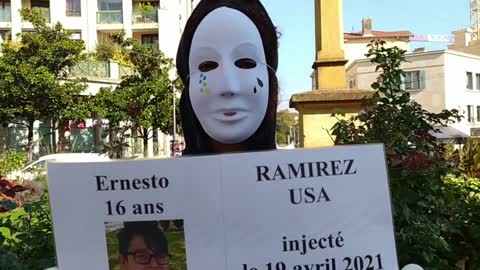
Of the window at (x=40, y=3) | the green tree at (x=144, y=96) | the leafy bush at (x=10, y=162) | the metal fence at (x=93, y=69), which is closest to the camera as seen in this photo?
the leafy bush at (x=10, y=162)

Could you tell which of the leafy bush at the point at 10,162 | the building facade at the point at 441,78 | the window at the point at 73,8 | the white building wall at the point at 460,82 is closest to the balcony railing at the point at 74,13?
the window at the point at 73,8

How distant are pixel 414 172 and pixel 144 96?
18648 mm

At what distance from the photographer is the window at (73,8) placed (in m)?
29.6

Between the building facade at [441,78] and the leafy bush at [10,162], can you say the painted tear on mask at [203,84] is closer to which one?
the leafy bush at [10,162]

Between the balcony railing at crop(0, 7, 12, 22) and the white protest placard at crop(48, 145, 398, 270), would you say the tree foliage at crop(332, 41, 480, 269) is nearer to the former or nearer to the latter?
the white protest placard at crop(48, 145, 398, 270)

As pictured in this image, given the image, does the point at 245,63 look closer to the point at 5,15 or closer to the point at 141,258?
the point at 141,258

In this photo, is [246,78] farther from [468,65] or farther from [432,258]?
[468,65]

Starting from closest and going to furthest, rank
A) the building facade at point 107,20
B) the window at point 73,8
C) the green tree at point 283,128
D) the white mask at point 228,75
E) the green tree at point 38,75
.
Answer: the white mask at point 228,75 < the green tree at point 283,128 < the green tree at point 38,75 < the building facade at point 107,20 < the window at point 73,8

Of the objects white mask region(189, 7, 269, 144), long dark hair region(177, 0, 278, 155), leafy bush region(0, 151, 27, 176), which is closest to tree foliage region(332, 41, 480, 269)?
long dark hair region(177, 0, 278, 155)

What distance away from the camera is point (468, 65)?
3731 centimetres

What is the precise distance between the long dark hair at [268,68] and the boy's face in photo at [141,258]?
2.98ft

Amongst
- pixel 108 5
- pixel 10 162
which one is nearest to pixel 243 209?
pixel 10 162

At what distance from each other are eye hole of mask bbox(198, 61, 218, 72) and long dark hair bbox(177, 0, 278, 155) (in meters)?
0.15

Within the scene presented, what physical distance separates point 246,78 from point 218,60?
133mm
